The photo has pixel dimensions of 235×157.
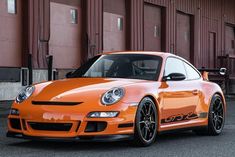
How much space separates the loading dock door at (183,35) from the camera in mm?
25800

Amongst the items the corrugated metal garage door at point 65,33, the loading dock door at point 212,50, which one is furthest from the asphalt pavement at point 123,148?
the loading dock door at point 212,50

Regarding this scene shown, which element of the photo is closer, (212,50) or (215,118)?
(215,118)

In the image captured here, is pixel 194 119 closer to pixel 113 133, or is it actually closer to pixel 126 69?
pixel 126 69

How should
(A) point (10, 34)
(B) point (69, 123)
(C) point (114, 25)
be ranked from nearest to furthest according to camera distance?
(B) point (69, 123), (A) point (10, 34), (C) point (114, 25)

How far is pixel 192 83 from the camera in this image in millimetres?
9062

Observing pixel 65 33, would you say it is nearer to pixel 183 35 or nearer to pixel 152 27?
pixel 152 27

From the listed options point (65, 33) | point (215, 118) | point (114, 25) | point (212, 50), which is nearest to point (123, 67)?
point (215, 118)

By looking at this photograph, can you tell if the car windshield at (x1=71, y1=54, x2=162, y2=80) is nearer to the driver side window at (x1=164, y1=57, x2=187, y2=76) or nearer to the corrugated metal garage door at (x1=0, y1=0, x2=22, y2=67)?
the driver side window at (x1=164, y1=57, x2=187, y2=76)

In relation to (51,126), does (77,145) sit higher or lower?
lower

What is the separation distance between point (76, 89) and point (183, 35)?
19.4 meters

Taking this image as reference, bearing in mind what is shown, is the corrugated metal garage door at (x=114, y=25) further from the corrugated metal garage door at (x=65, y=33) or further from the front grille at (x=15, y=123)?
the front grille at (x=15, y=123)

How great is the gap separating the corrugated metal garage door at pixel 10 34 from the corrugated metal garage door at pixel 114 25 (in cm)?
430

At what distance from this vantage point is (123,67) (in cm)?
845

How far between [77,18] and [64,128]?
39.9 feet
